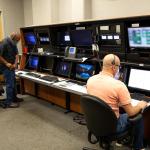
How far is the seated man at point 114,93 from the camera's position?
2.29 metres

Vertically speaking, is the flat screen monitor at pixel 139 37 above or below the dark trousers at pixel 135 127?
above

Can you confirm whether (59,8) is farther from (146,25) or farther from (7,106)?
(146,25)

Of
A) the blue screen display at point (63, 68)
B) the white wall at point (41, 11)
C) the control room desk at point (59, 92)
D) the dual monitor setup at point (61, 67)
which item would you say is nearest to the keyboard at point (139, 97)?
the control room desk at point (59, 92)

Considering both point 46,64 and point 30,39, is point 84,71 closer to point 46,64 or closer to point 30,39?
point 46,64

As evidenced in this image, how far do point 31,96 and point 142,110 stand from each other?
3.52 meters

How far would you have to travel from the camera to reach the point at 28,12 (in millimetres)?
7223

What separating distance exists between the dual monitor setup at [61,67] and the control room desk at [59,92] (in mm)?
304

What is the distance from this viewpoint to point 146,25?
10.2ft

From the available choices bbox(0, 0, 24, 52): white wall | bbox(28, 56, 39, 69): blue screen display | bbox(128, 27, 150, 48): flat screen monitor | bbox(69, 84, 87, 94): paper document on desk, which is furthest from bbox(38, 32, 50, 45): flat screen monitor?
bbox(0, 0, 24, 52): white wall

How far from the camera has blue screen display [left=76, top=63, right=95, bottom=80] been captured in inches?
154

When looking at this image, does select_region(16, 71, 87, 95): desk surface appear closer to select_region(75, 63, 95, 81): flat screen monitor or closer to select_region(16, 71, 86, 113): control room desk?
select_region(16, 71, 86, 113): control room desk

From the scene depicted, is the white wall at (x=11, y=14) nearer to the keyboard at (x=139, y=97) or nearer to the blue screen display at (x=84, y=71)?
the blue screen display at (x=84, y=71)

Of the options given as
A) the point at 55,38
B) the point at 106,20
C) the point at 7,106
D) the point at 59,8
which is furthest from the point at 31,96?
the point at 106,20

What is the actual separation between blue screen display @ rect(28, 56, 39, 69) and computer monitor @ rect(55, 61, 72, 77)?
2.36ft
